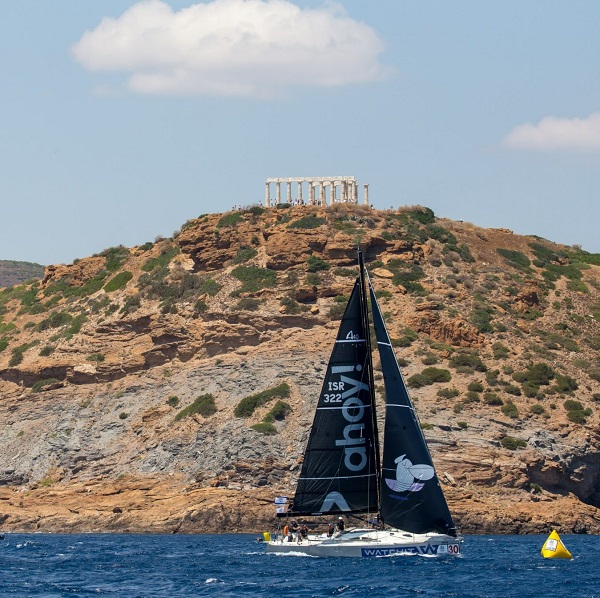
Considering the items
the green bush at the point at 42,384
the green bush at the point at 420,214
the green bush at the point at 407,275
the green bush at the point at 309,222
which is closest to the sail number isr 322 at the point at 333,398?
the green bush at the point at 42,384

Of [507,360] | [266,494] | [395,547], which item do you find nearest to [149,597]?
[395,547]

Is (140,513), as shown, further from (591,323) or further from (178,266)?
(591,323)

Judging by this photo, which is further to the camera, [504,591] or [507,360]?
[507,360]

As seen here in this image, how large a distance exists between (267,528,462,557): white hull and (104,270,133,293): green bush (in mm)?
54547

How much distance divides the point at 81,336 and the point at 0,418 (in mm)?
10013

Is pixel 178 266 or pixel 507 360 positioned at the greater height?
pixel 178 266

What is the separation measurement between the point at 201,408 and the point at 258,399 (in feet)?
11.8

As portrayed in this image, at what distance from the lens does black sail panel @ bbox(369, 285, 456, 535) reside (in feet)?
162

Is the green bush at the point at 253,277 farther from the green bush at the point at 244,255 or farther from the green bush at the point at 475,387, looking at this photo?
the green bush at the point at 475,387

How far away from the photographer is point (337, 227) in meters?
98.8

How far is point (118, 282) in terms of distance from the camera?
103 metres

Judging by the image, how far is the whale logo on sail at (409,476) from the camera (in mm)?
49375

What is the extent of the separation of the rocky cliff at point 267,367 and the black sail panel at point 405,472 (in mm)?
20526

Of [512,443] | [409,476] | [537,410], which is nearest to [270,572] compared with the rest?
[409,476]
